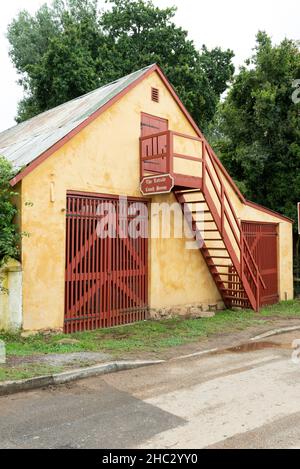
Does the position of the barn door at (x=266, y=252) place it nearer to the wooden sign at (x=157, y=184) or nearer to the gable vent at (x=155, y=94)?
the wooden sign at (x=157, y=184)

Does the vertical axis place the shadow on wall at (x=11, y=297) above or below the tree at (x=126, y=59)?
below

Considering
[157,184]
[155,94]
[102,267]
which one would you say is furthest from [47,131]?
[102,267]

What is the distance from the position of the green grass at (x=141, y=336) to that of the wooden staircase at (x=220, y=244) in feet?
2.40

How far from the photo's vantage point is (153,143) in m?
11.2

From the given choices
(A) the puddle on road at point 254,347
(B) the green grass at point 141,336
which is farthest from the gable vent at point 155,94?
(A) the puddle on road at point 254,347

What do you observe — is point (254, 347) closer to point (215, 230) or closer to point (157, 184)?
point (215, 230)

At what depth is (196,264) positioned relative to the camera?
1226 centimetres

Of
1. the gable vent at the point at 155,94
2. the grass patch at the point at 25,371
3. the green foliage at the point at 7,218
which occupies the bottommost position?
the grass patch at the point at 25,371

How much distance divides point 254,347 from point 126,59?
20987 mm

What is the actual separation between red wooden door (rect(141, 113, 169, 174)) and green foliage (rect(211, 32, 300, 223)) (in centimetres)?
707

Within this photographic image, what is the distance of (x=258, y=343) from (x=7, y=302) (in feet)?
17.1

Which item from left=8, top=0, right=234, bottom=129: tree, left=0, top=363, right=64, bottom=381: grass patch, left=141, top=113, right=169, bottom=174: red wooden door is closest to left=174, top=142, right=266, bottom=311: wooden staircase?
left=141, top=113, right=169, bottom=174: red wooden door

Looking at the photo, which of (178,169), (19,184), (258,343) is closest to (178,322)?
(258,343)

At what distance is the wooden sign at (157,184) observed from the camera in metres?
→ 10.00
